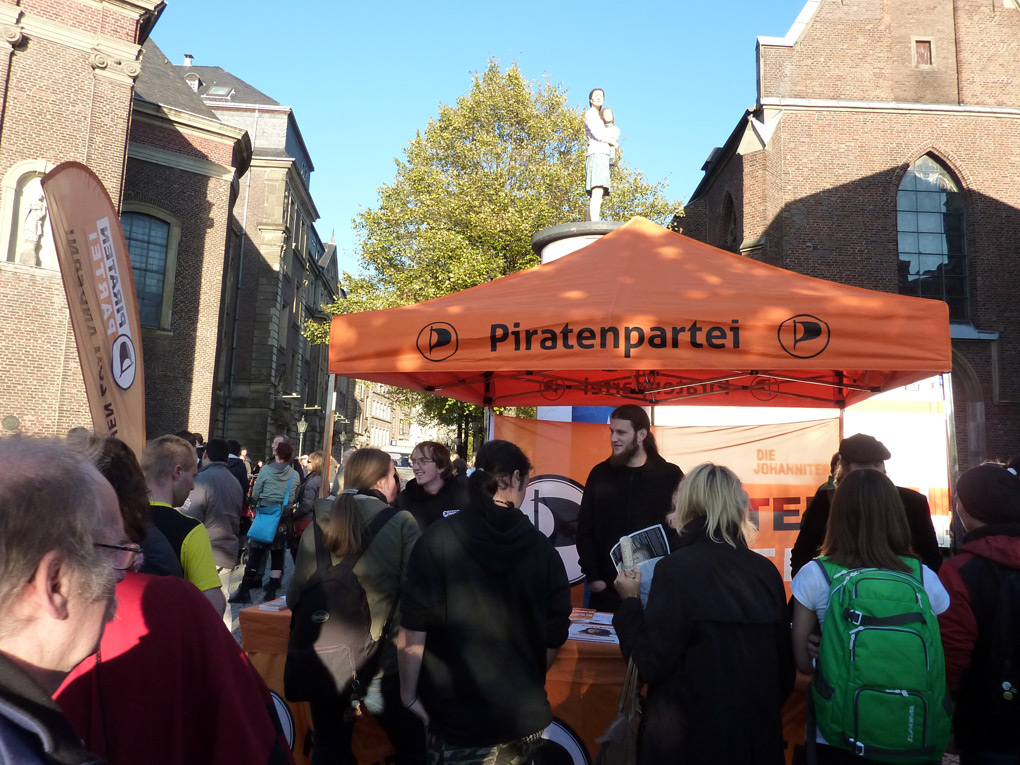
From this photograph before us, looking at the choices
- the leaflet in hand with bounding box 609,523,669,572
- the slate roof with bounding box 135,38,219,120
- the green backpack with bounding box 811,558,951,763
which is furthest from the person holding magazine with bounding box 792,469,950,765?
the slate roof with bounding box 135,38,219,120

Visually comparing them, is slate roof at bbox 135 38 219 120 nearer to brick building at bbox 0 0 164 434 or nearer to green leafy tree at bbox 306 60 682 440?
brick building at bbox 0 0 164 434

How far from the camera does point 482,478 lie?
295 cm

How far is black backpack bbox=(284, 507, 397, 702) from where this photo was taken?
3395 mm

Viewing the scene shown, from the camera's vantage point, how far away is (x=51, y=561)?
1161 mm

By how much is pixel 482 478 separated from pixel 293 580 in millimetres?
1304

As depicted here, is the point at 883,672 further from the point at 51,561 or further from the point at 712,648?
the point at 51,561

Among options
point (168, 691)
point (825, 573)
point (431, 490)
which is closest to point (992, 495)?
point (825, 573)

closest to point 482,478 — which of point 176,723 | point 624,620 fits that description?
point 624,620

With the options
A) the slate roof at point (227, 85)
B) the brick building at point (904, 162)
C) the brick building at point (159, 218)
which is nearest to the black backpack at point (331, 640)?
the brick building at point (159, 218)

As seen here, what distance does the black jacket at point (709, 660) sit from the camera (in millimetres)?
2666

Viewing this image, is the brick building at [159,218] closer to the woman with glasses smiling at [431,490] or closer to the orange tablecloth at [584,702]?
the woman with glasses smiling at [431,490]

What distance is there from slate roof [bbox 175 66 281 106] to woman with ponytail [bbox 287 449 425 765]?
4078 centimetres

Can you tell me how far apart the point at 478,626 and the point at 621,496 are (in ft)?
6.73

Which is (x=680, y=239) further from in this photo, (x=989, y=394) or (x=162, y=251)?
(x=162, y=251)
